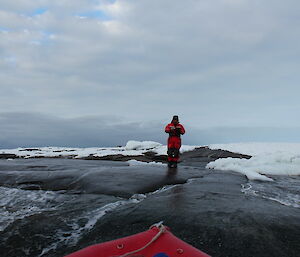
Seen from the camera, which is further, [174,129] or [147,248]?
[174,129]

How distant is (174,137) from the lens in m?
12.3

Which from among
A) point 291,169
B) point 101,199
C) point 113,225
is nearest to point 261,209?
point 113,225

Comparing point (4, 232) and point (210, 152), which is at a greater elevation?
A: point (210, 152)

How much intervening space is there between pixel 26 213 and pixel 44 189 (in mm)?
2502

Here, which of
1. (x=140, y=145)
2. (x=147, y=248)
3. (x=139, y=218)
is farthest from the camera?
(x=140, y=145)

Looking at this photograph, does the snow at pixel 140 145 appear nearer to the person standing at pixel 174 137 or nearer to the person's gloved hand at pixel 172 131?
the person standing at pixel 174 137

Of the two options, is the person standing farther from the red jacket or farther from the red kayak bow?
the red kayak bow

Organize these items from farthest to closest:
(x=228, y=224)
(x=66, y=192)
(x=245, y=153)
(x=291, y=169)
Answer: (x=245, y=153)
(x=291, y=169)
(x=66, y=192)
(x=228, y=224)

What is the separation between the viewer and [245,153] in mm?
20609

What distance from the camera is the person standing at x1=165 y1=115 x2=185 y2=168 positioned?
39.8ft

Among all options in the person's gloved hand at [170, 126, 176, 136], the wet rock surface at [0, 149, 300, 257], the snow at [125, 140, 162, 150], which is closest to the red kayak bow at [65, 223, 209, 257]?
the wet rock surface at [0, 149, 300, 257]

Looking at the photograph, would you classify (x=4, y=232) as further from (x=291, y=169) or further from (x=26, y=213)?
(x=291, y=169)

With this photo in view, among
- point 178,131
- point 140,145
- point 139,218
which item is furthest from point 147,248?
point 140,145

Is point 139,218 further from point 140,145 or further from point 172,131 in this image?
point 140,145
